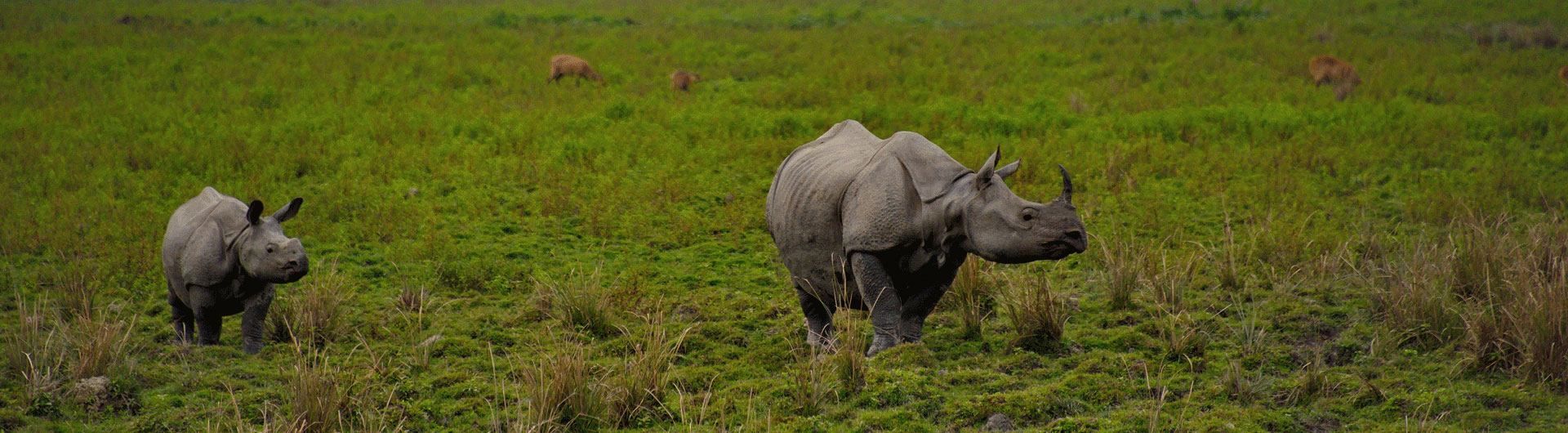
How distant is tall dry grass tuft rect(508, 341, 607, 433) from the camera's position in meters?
5.71

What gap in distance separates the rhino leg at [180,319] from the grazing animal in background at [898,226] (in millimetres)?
3839

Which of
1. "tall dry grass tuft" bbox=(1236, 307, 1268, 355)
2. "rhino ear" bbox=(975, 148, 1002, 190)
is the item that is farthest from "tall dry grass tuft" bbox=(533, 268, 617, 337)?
"tall dry grass tuft" bbox=(1236, 307, 1268, 355)

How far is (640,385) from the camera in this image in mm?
6117

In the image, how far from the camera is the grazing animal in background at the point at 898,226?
5.63 m

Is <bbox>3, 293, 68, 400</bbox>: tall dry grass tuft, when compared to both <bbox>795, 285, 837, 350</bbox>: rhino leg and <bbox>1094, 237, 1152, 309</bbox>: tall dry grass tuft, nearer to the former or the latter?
<bbox>795, 285, 837, 350</bbox>: rhino leg

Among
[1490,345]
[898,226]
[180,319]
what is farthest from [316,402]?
[1490,345]

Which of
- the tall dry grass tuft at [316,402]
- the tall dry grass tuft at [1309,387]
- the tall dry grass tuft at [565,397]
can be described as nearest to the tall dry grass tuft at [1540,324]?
the tall dry grass tuft at [1309,387]

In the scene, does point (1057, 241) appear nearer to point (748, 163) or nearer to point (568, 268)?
point (568, 268)

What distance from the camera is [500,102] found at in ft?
51.8

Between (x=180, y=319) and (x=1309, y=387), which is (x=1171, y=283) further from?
(x=180, y=319)

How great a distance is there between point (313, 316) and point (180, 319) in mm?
972

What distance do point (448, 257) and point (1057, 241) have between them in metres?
5.59

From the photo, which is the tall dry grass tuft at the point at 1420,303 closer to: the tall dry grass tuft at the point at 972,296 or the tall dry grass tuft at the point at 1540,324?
the tall dry grass tuft at the point at 1540,324

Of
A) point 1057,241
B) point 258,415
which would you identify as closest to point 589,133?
point 258,415
